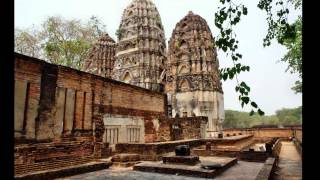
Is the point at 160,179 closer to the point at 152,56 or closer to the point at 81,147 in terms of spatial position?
the point at 81,147

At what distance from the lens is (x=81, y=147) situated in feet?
33.2

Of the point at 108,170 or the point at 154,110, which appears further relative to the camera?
the point at 154,110

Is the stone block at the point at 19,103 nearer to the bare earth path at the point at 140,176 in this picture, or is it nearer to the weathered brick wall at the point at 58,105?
the weathered brick wall at the point at 58,105

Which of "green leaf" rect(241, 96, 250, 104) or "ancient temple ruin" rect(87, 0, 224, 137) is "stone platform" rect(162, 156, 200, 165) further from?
"ancient temple ruin" rect(87, 0, 224, 137)

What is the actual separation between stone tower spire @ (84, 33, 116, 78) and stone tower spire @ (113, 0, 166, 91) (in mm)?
2766

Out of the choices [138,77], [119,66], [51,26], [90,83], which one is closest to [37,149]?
[90,83]

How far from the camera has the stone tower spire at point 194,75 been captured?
31812mm

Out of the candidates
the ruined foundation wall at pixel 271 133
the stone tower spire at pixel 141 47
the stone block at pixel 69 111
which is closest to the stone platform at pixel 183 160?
the stone block at pixel 69 111

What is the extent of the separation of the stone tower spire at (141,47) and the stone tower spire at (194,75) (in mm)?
3817

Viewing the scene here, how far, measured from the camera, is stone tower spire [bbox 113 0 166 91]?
37.8m

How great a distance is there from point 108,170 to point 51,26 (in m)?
26.3

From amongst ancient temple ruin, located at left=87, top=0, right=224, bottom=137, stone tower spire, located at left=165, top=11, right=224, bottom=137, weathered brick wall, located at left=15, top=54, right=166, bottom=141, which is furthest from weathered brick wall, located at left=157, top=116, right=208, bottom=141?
stone tower spire, located at left=165, top=11, right=224, bottom=137
